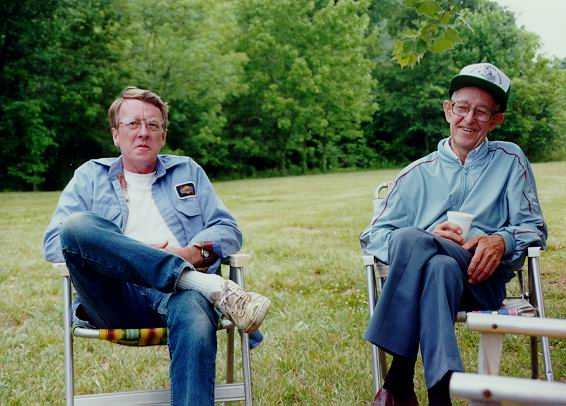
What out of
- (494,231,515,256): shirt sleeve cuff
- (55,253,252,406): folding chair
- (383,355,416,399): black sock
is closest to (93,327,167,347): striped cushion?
(55,253,252,406): folding chair

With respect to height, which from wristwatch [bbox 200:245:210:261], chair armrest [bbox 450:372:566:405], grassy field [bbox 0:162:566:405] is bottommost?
grassy field [bbox 0:162:566:405]

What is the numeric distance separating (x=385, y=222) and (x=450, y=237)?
0.37 meters

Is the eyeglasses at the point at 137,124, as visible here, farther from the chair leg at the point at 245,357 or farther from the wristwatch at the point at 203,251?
the chair leg at the point at 245,357

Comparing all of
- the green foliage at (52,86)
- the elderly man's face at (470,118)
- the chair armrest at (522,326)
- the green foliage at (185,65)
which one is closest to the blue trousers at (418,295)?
the elderly man's face at (470,118)

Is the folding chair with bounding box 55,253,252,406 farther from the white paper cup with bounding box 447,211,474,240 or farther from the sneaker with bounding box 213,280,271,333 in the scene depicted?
the white paper cup with bounding box 447,211,474,240

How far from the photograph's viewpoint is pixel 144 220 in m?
3.12

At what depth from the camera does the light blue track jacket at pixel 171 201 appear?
3.04 m

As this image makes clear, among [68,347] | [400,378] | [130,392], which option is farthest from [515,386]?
[68,347]

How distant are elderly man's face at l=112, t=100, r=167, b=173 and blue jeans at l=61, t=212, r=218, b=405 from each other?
0.55 metres

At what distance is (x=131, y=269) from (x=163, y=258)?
121 mm

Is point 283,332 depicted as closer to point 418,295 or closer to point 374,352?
point 374,352

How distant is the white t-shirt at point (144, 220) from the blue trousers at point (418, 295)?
955 millimetres

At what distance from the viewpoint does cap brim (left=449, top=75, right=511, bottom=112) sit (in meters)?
3.06

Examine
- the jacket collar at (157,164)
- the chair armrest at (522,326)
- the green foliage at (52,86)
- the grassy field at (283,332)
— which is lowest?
the grassy field at (283,332)
